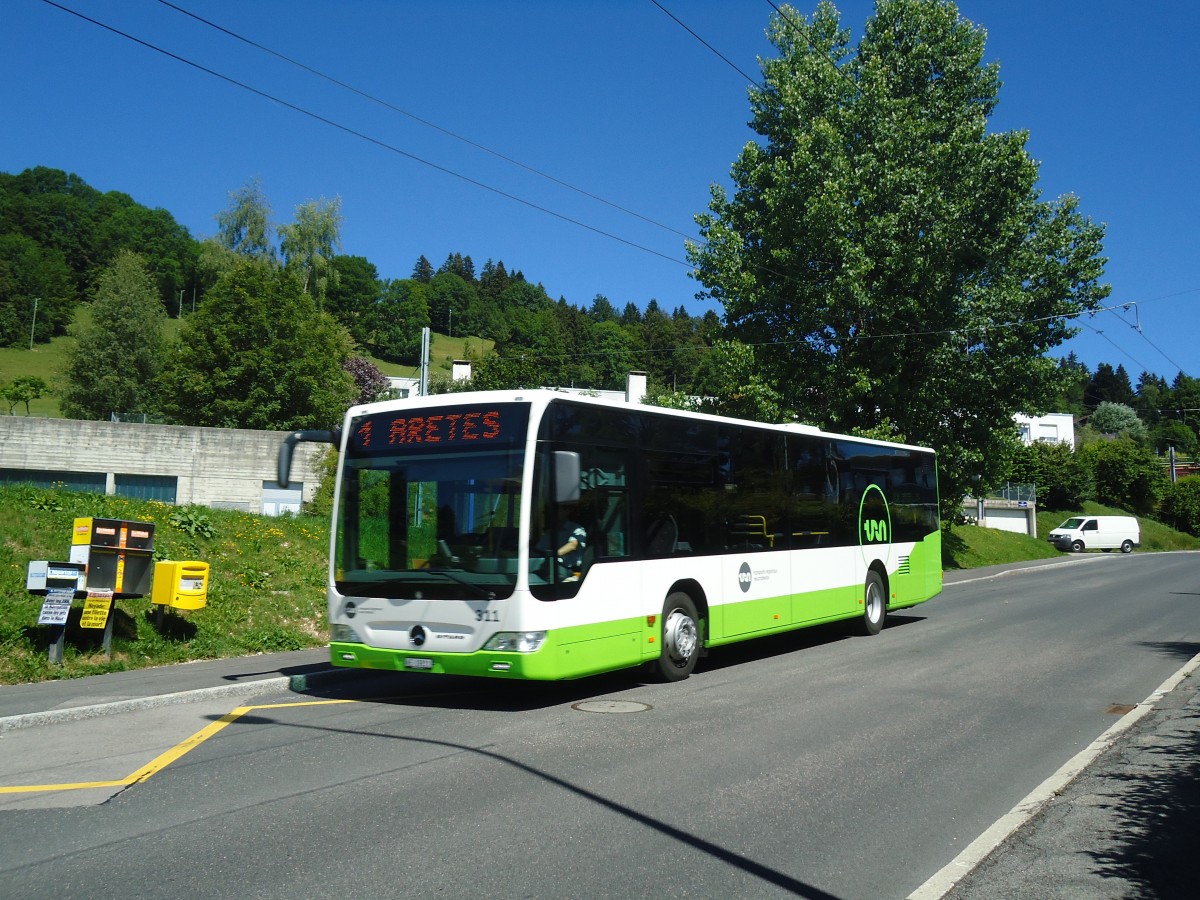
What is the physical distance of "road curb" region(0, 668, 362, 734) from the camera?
344 inches

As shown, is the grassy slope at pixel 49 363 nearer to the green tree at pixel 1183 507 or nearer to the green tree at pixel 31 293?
the green tree at pixel 31 293

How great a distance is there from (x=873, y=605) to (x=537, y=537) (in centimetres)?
882

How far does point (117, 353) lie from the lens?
66.4 m

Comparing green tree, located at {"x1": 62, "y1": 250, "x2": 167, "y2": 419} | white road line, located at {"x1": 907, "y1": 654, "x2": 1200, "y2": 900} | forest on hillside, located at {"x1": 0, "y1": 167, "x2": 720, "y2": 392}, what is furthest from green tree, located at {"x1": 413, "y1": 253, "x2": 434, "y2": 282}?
white road line, located at {"x1": 907, "y1": 654, "x2": 1200, "y2": 900}

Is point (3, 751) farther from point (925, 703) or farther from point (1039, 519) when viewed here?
point (1039, 519)

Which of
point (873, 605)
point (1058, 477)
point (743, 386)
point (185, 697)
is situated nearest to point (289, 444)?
point (185, 697)

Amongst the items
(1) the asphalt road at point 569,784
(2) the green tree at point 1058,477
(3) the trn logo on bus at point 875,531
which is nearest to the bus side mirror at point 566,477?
(1) the asphalt road at point 569,784

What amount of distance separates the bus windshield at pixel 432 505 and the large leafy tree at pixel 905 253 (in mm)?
20838

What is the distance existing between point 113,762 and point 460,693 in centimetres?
398

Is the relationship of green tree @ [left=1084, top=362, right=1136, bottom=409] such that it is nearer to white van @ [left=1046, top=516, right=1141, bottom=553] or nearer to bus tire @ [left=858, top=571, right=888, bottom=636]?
white van @ [left=1046, top=516, right=1141, bottom=553]

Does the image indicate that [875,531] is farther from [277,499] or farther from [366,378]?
[366,378]

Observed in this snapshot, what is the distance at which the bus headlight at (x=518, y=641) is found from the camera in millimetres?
9047

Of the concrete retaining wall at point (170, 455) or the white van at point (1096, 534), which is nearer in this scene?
the concrete retaining wall at point (170, 455)

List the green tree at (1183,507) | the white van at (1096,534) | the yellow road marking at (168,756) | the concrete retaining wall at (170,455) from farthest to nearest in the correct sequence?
the green tree at (1183,507) → the white van at (1096,534) → the concrete retaining wall at (170,455) → the yellow road marking at (168,756)
